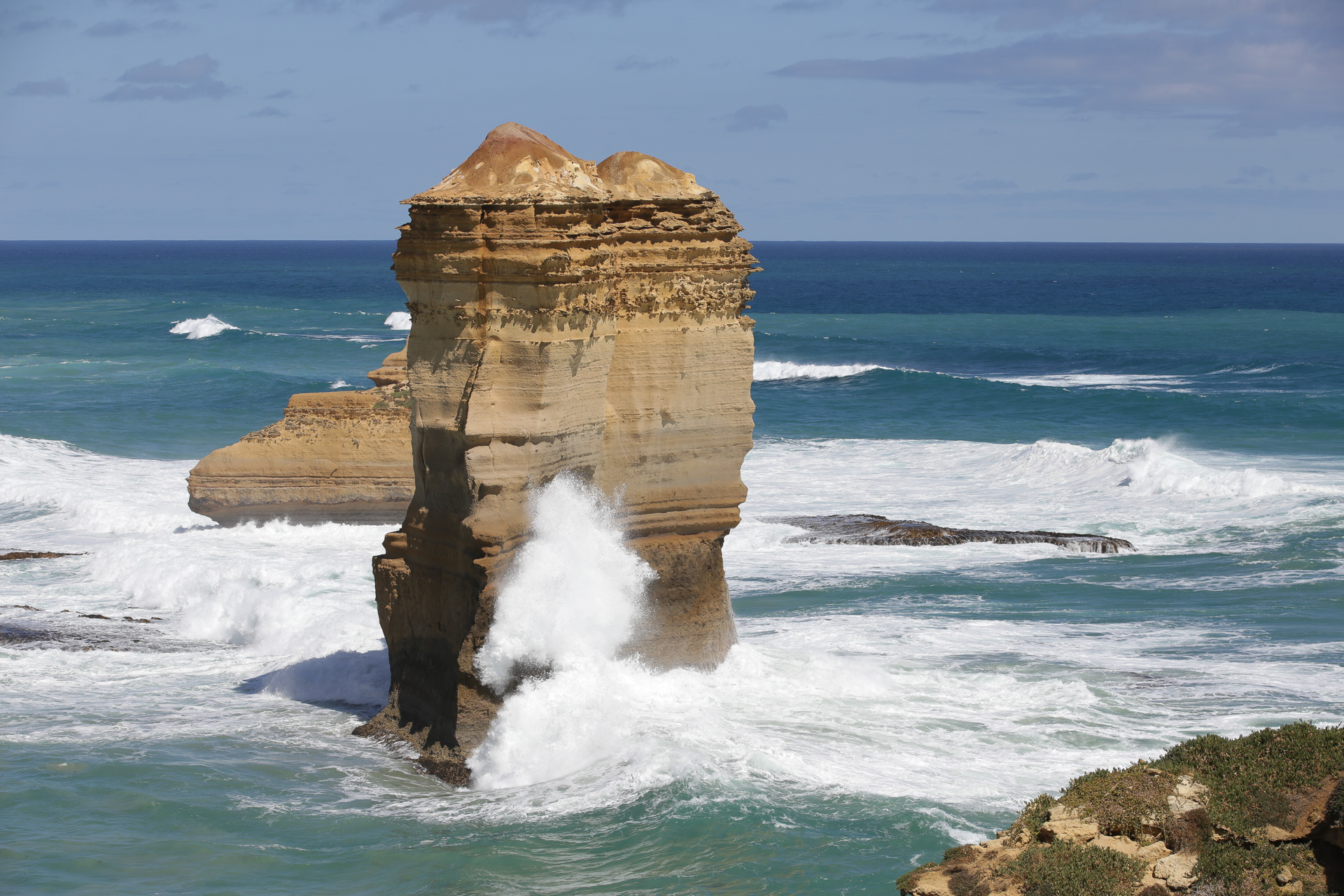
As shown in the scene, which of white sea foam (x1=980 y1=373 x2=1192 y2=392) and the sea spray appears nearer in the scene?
the sea spray

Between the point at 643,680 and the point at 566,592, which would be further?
the point at 643,680

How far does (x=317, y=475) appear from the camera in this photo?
2059cm

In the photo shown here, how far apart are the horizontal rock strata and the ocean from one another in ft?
1.19

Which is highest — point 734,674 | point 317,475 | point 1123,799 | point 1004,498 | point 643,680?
point 317,475

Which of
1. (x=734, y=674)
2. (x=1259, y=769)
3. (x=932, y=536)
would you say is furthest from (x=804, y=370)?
(x=1259, y=769)

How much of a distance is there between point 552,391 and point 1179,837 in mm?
5815

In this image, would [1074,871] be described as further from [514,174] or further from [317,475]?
[317,475]

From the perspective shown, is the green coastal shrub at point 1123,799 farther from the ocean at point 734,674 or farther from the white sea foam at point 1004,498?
the white sea foam at point 1004,498

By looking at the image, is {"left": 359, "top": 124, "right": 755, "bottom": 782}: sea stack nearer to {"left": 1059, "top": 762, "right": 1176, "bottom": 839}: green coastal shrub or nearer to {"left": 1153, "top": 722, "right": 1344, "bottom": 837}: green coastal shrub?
{"left": 1059, "top": 762, "right": 1176, "bottom": 839}: green coastal shrub

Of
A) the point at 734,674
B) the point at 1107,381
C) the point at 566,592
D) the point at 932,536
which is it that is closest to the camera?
the point at 566,592

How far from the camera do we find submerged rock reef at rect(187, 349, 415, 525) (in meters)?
20.5

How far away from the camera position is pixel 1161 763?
7953 millimetres

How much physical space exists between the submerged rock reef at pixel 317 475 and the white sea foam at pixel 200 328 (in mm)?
41742

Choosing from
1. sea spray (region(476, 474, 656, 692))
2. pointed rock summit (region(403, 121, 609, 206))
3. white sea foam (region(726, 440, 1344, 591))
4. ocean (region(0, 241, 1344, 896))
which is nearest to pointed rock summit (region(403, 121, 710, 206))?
pointed rock summit (region(403, 121, 609, 206))
